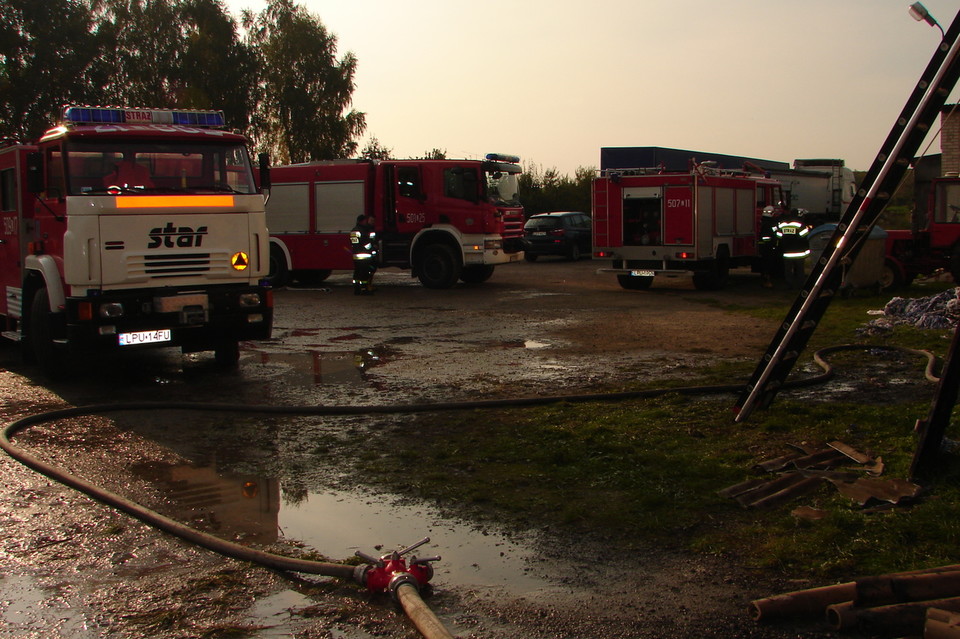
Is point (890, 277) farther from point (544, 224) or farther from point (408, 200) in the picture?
point (544, 224)

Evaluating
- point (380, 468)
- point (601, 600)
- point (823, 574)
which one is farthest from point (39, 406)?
point (823, 574)

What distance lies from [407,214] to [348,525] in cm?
1549

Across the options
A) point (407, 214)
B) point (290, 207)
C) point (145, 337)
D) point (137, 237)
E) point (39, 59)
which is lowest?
point (145, 337)

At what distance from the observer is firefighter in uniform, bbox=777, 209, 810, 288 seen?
749 inches

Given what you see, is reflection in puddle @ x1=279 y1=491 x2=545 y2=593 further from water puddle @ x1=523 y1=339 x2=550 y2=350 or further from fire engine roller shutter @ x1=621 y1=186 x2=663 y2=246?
fire engine roller shutter @ x1=621 y1=186 x2=663 y2=246

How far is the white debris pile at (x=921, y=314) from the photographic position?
39.5 feet

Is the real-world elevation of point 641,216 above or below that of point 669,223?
above

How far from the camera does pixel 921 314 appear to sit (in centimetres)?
1248

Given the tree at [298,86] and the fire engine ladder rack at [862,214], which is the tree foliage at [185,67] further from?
the fire engine ladder rack at [862,214]

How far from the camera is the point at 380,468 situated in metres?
6.22

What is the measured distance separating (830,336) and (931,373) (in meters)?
3.52

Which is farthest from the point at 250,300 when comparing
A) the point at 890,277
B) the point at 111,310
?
the point at 890,277

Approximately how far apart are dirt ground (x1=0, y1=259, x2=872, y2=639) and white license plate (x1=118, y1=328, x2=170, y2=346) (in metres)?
0.53

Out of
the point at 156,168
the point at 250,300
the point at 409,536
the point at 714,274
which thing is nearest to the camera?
the point at 409,536
